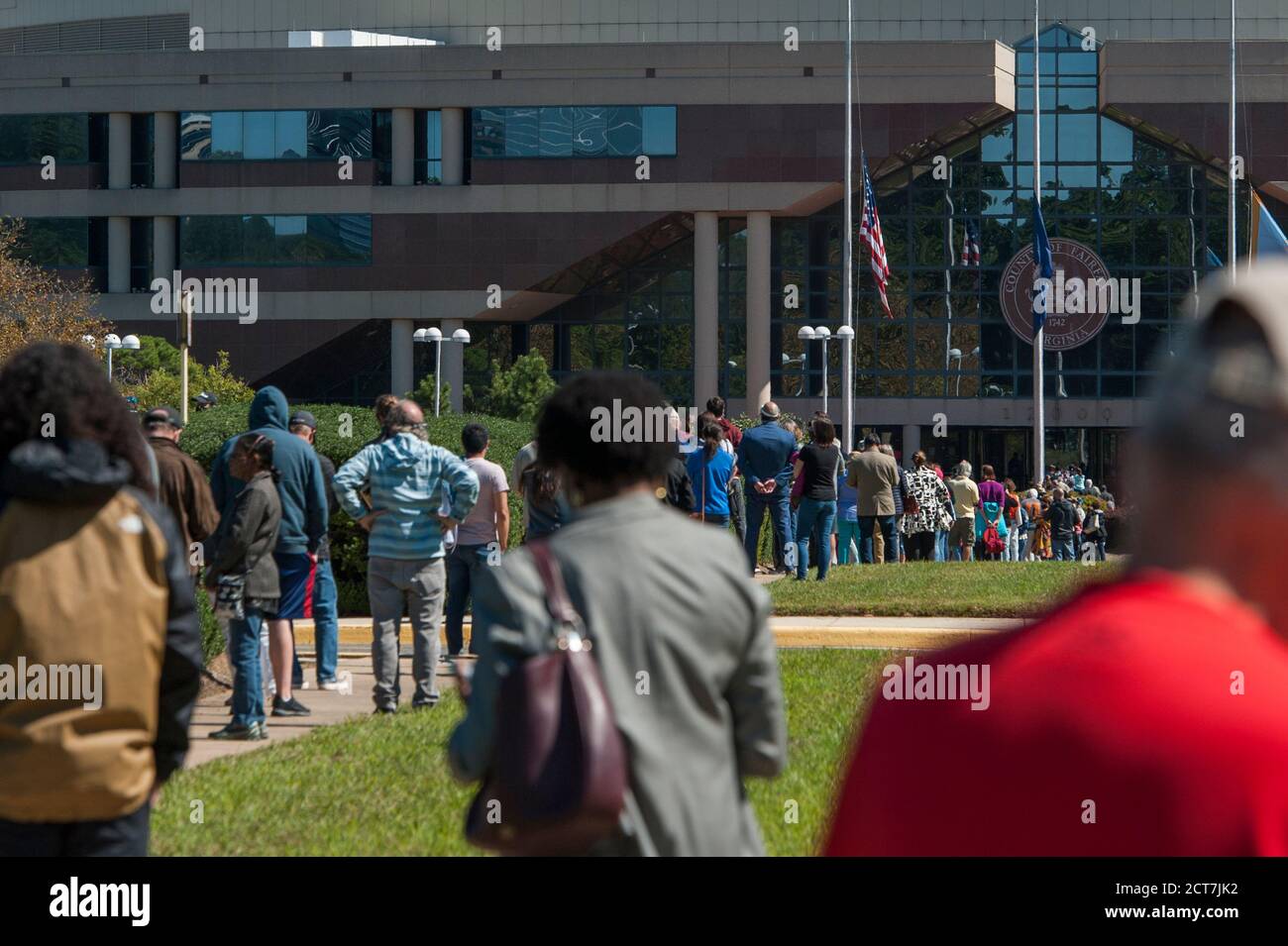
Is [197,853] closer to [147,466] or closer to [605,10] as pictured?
[147,466]

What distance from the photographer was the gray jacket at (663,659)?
335 cm

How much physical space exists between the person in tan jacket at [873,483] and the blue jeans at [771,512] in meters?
2.45

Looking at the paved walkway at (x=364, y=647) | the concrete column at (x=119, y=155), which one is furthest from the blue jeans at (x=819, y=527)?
the concrete column at (x=119, y=155)

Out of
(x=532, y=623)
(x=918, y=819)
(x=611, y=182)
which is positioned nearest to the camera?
(x=918, y=819)

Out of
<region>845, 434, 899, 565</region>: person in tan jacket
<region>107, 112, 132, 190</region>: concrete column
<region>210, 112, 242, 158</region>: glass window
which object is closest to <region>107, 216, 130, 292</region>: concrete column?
<region>107, 112, 132, 190</region>: concrete column

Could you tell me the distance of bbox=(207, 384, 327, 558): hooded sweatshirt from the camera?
10.3 m

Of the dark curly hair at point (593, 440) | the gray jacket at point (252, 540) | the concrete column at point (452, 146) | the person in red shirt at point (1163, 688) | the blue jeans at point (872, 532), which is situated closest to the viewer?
the person in red shirt at point (1163, 688)

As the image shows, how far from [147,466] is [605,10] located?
166ft

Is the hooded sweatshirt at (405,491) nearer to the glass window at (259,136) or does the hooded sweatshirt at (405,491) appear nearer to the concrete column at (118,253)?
the glass window at (259,136)

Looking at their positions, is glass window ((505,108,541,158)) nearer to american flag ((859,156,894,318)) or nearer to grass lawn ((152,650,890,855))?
american flag ((859,156,894,318))

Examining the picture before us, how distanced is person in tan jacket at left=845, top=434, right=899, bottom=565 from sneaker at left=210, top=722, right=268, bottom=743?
11.4 metres

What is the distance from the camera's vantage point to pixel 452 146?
2023 inches
